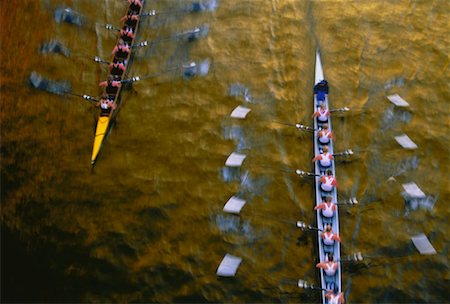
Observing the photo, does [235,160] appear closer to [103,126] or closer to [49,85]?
[103,126]

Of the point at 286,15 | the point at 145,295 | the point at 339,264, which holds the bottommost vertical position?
the point at 145,295

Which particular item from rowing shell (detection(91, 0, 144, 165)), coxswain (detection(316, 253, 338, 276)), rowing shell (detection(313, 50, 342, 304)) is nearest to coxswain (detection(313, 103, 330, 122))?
rowing shell (detection(313, 50, 342, 304))

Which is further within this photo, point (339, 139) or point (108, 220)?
point (339, 139)

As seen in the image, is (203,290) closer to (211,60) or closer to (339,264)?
(339,264)

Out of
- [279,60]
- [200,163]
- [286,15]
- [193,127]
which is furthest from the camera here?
[286,15]

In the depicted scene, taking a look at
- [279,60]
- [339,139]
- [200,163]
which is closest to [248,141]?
[200,163]

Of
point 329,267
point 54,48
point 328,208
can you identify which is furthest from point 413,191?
point 54,48
